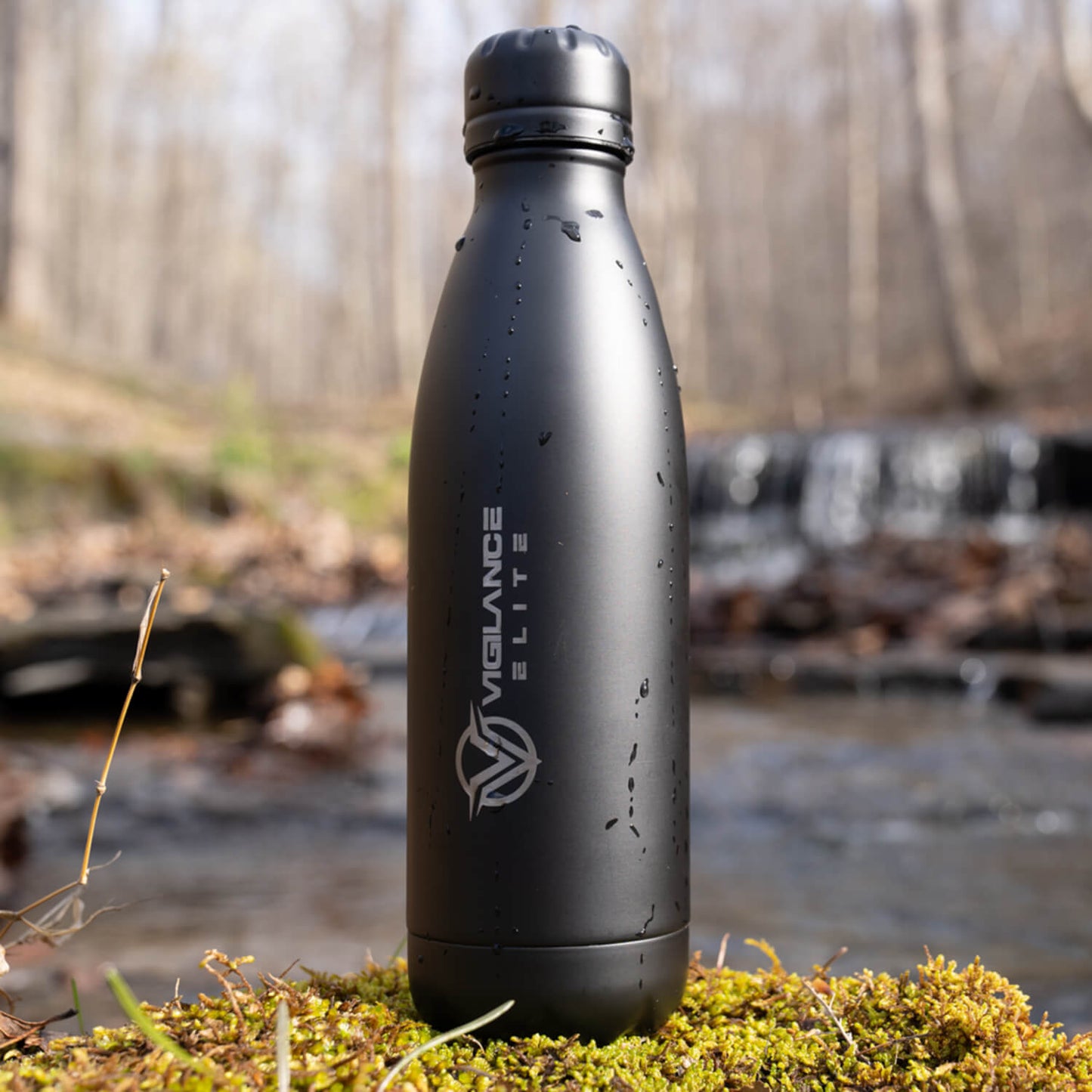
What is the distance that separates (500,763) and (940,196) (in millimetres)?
19493

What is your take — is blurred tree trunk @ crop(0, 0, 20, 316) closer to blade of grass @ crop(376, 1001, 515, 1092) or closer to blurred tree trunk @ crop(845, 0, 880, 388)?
blurred tree trunk @ crop(845, 0, 880, 388)

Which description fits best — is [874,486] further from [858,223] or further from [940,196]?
[858,223]

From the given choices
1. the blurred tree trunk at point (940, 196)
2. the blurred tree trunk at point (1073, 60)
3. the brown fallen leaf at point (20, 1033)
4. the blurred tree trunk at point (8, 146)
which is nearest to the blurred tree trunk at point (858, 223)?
the blurred tree trunk at point (940, 196)

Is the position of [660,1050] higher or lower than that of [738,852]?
higher

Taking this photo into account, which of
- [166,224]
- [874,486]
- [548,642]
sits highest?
[166,224]

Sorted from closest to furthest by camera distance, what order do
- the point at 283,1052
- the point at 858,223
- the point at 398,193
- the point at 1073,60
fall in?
the point at 283,1052
the point at 1073,60
the point at 398,193
the point at 858,223

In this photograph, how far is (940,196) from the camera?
18797 millimetres

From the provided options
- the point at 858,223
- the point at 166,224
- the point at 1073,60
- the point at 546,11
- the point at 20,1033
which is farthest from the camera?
the point at 166,224

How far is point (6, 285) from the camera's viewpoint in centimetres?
2206

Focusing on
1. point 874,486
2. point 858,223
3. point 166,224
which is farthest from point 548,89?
point 166,224

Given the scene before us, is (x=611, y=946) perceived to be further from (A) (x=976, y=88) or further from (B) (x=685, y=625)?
(A) (x=976, y=88)

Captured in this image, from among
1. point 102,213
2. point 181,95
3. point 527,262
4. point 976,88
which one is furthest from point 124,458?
point 976,88

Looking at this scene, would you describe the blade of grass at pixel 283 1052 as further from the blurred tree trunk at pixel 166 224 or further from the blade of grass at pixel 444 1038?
the blurred tree trunk at pixel 166 224

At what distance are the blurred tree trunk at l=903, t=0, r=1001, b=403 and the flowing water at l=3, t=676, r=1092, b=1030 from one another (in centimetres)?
1457
